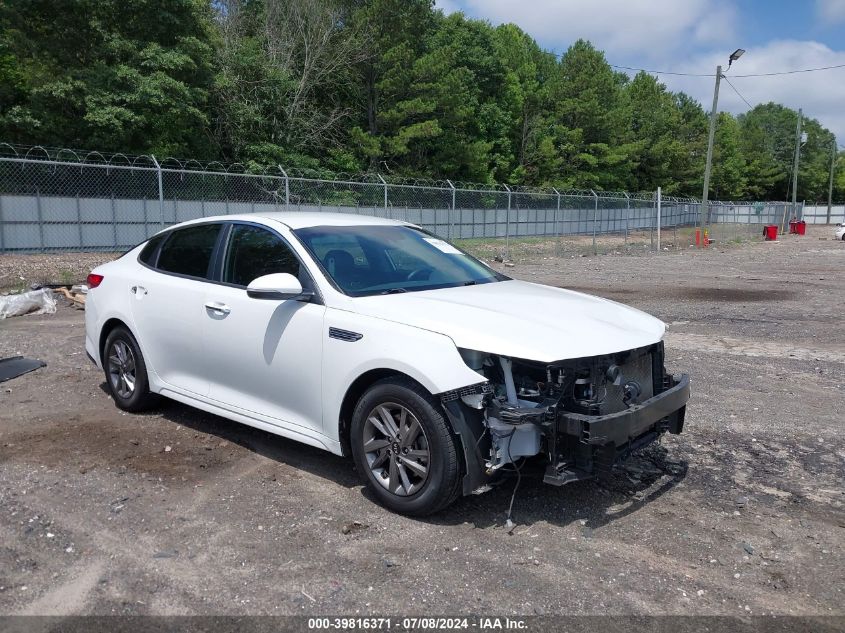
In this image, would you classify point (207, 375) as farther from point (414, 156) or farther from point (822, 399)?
point (414, 156)

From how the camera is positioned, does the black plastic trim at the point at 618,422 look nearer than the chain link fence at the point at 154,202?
Yes

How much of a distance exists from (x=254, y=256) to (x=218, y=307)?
0.42 metres

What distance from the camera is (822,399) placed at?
20.7 feet

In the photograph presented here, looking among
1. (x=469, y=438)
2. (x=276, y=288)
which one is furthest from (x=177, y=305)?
(x=469, y=438)

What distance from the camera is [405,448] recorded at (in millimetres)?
3799

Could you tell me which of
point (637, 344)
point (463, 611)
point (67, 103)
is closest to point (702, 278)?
point (637, 344)

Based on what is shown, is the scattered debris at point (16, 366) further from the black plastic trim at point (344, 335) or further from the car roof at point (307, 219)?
the black plastic trim at point (344, 335)

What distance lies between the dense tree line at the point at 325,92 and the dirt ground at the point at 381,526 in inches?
832

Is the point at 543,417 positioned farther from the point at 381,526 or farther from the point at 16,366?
the point at 16,366

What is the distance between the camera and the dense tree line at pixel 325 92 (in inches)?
960

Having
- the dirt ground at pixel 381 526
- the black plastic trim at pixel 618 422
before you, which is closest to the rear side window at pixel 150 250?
the dirt ground at pixel 381 526

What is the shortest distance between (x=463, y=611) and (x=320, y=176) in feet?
96.0

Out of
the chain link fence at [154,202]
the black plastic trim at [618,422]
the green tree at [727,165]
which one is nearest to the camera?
the black plastic trim at [618,422]

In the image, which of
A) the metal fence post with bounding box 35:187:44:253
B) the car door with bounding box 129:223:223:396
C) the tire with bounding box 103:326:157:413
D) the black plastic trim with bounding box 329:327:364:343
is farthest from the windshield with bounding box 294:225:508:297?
the metal fence post with bounding box 35:187:44:253
